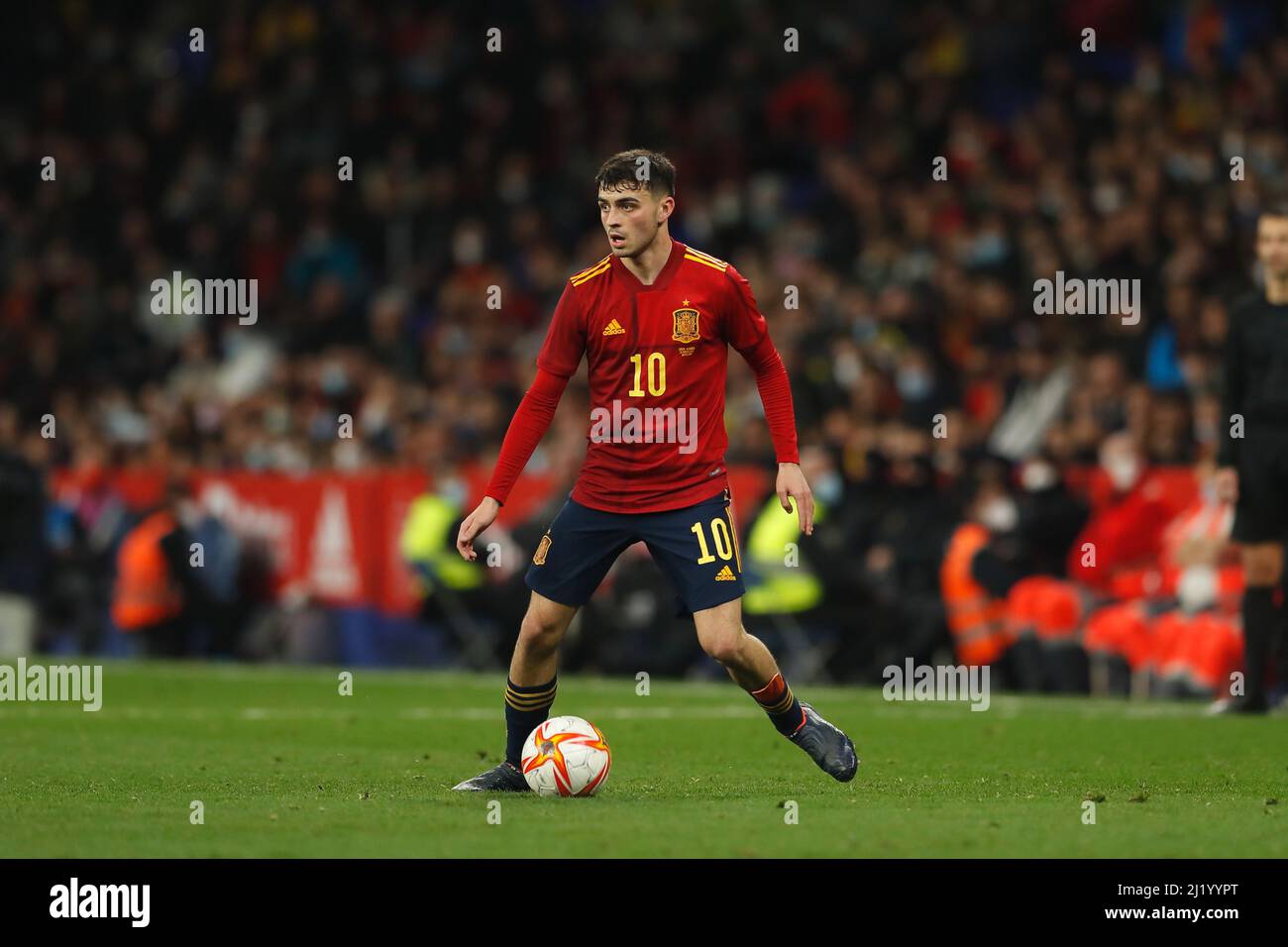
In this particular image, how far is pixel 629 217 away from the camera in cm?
846

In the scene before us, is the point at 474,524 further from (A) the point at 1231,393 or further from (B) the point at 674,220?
(B) the point at 674,220

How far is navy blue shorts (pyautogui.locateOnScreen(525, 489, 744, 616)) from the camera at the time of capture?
851 cm

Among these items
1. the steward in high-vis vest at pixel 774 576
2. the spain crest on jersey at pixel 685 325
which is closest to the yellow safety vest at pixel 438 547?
the steward in high-vis vest at pixel 774 576

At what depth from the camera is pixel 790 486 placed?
8516mm

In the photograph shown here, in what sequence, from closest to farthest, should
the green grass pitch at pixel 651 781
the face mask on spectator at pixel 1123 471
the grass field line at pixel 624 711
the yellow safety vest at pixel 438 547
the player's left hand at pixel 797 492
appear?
1. the green grass pitch at pixel 651 781
2. the player's left hand at pixel 797 492
3. the grass field line at pixel 624 711
4. the face mask on spectator at pixel 1123 471
5. the yellow safety vest at pixel 438 547

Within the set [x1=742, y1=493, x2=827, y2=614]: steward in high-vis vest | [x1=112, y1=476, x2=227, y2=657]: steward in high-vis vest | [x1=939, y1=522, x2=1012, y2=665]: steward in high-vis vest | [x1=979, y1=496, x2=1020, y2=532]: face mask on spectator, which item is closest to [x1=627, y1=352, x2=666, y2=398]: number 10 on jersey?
[x1=939, y1=522, x2=1012, y2=665]: steward in high-vis vest

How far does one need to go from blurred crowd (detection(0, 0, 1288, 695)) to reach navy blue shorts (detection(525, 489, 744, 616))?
7.75 meters

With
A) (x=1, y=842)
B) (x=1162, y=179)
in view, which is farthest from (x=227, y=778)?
(x=1162, y=179)

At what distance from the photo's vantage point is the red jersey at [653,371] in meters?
8.57

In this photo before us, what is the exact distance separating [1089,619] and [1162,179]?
524 cm

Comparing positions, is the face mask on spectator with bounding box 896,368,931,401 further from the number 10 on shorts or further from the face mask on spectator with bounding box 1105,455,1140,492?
the number 10 on shorts

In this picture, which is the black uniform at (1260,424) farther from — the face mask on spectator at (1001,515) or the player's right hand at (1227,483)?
the face mask on spectator at (1001,515)

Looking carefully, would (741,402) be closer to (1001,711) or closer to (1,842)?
(1001,711)

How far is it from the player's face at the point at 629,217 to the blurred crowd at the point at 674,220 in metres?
7.84
